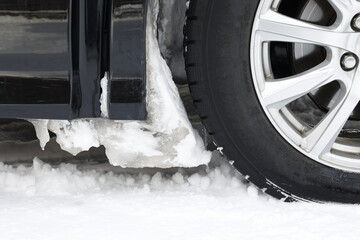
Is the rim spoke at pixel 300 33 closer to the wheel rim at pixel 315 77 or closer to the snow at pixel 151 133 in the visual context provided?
A: the wheel rim at pixel 315 77

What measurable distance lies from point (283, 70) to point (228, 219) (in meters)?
0.69

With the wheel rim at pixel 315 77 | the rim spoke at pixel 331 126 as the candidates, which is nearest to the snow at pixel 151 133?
the wheel rim at pixel 315 77

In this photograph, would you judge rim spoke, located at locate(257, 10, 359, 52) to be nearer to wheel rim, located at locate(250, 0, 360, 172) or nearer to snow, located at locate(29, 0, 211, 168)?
wheel rim, located at locate(250, 0, 360, 172)

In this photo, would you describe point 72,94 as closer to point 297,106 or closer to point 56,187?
point 56,187

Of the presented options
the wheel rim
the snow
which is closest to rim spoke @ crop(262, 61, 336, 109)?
the wheel rim

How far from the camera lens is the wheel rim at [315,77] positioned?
6.81 feet

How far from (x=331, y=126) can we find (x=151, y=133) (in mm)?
644

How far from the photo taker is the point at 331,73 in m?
2.14

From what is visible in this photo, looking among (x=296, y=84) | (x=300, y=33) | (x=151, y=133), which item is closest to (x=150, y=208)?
(x=151, y=133)

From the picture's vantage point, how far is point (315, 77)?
2.14 metres

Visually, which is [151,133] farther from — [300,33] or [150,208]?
[300,33]

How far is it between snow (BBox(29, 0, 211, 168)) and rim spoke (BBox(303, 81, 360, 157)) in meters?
0.42

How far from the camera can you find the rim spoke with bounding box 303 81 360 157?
2166 millimetres

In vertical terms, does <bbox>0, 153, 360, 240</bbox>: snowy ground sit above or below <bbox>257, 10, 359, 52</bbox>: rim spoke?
below
